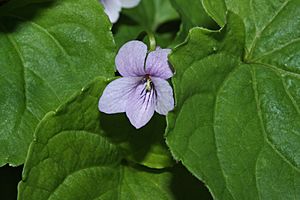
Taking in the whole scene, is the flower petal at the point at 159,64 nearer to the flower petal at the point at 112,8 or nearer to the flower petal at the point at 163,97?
the flower petal at the point at 163,97

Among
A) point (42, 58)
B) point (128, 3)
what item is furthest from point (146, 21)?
point (42, 58)

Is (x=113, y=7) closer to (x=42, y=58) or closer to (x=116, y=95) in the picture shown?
(x=42, y=58)

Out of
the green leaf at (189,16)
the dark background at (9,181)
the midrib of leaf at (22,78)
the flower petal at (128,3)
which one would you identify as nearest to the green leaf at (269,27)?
the green leaf at (189,16)

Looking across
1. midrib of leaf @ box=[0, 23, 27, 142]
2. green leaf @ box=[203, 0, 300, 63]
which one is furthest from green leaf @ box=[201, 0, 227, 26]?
midrib of leaf @ box=[0, 23, 27, 142]

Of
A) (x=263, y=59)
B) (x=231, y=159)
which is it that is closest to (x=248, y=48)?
(x=263, y=59)

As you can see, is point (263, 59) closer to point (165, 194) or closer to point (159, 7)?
point (165, 194)
